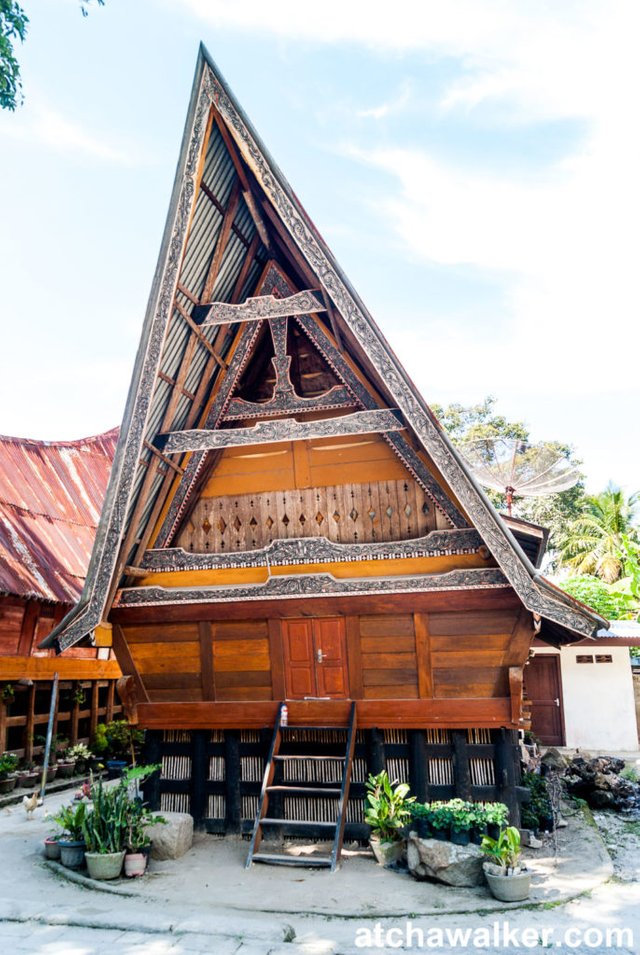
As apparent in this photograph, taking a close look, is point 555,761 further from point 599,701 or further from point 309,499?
point 309,499

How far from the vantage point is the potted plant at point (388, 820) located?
8.38 meters

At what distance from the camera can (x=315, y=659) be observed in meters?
9.50

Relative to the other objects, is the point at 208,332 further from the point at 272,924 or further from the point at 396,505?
the point at 272,924

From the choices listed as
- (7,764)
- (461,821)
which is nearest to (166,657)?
(461,821)

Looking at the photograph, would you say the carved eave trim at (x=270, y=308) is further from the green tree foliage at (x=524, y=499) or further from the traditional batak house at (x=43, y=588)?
the green tree foliage at (x=524, y=499)

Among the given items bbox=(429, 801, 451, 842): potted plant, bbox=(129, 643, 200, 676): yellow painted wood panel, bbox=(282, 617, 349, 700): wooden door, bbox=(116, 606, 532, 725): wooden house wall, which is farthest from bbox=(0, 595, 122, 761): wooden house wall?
bbox=(429, 801, 451, 842): potted plant

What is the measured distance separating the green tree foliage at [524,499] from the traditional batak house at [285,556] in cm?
A: 2773

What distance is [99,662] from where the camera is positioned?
19.2m

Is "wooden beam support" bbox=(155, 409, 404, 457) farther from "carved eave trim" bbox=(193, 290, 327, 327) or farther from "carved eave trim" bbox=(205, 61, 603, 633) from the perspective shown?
"carved eave trim" bbox=(193, 290, 327, 327)

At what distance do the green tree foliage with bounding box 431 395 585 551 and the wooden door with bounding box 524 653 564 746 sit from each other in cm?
1699

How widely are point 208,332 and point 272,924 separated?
714 centimetres

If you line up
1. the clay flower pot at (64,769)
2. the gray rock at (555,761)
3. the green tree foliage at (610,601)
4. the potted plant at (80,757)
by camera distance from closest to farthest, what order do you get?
1. the gray rock at (555,761)
2. the clay flower pot at (64,769)
3. the potted plant at (80,757)
4. the green tree foliage at (610,601)

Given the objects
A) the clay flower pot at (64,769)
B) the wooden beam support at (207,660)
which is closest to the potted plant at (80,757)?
the clay flower pot at (64,769)

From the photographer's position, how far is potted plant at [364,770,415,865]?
8.38 m
